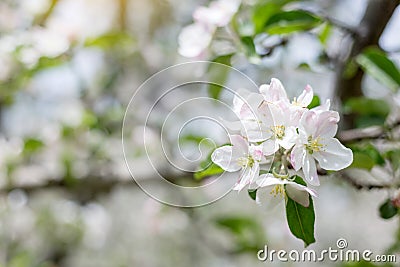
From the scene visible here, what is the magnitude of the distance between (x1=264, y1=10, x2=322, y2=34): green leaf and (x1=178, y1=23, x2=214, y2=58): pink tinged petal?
8cm

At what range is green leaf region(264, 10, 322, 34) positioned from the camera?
2.45 feet

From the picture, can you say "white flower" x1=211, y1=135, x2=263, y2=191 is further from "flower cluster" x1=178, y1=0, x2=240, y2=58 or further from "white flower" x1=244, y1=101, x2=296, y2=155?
"flower cluster" x1=178, y1=0, x2=240, y2=58

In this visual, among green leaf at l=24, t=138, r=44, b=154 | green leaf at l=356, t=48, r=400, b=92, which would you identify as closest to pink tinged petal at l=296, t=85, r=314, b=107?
green leaf at l=356, t=48, r=400, b=92

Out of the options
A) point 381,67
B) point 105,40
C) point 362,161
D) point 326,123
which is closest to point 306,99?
point 326,123

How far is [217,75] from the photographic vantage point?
2.67 feet

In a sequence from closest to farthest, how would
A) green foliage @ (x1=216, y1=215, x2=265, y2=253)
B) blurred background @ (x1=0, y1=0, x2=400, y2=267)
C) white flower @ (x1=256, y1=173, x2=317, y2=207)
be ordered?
white flower @ (x1=256, y1=173, x2=317, y2=207) < blurred background @ (x1=0, y1=0, x2=400, y2=267) < green foliage @ (x1=216, y1=215, x2=265, y2=253)

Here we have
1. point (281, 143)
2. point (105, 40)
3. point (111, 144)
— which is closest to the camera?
point (281, 143)

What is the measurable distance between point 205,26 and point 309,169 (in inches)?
14.6

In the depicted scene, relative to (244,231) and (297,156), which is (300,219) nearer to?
(297,156)

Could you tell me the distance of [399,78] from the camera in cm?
72

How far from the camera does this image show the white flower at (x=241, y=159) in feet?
1.52

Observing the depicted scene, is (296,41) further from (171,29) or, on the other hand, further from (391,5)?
(171,29)

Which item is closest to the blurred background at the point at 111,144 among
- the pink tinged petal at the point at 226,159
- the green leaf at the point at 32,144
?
the green leaf at the point at 32,144

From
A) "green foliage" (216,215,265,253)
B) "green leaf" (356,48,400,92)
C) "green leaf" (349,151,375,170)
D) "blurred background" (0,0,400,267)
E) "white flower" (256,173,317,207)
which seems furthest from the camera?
"green foliage" (216,215,265,253)
